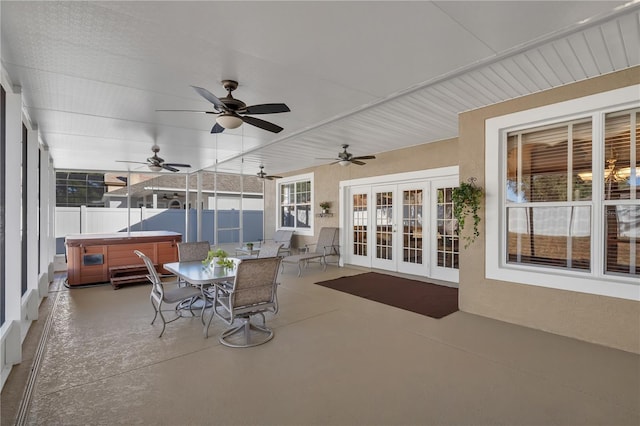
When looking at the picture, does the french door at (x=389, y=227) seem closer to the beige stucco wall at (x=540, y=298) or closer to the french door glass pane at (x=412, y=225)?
the french door glass pane at (x=412, y=225)

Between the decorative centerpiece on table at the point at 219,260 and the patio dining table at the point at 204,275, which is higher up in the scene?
the decorative centerpiece on table at the point at 219,260

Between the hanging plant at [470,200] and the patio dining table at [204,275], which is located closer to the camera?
the patio dining table at [204,275]

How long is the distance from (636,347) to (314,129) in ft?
14.6

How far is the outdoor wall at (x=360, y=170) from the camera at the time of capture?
5.81m

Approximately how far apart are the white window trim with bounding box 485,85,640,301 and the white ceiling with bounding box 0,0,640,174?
0.89 feet

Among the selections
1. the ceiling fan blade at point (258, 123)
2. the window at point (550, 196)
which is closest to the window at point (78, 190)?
the ceiling fan blade at point (258, 123)

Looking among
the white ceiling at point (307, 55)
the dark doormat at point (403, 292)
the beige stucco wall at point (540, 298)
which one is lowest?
the dark doormat at point (403, 292)

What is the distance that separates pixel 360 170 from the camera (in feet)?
24.0

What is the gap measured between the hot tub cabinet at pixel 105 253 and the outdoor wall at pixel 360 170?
376 cm

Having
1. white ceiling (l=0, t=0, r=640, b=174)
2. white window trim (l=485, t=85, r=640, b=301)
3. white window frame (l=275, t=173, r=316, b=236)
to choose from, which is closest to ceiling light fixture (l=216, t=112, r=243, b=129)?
white ceiling (l=0, t=0, r=640, b=174)

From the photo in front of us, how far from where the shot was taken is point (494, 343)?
3195 millimetres

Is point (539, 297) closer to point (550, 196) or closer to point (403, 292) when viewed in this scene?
point (550, 196)

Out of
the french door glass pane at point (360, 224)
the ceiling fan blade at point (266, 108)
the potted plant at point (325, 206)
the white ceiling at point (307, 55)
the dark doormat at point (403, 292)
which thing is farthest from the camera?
the potted plant at point (325, 206)

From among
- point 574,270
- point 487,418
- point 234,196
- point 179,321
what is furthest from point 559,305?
point 234,196
